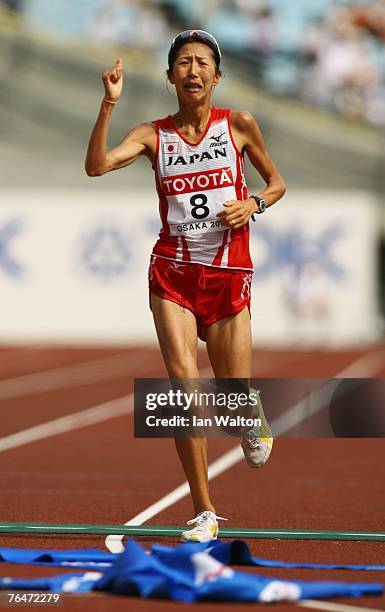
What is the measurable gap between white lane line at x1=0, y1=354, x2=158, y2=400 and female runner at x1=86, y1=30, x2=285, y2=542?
11.6m

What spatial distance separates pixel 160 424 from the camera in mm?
6855

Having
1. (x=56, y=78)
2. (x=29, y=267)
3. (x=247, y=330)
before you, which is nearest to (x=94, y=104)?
(x=56, y=78)

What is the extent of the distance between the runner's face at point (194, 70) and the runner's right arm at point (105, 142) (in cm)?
28

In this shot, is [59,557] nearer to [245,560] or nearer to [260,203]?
[245,560]

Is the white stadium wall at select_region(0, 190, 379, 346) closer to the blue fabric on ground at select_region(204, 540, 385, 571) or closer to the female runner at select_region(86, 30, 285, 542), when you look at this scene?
the female runner at select_region(86, 30, 285, 542)

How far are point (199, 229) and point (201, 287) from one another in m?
0.28

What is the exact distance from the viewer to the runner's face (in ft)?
22.2

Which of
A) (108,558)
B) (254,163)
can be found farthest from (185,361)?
(108,558)

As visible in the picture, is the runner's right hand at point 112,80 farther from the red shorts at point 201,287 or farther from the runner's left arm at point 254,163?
the red shorts at point 201,287

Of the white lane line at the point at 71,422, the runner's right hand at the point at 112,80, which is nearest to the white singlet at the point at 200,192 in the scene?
the runner's right hand at the point at 112,80

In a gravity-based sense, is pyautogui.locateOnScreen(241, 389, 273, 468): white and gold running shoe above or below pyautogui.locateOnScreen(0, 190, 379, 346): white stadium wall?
below

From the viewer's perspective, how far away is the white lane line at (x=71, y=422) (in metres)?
12.7

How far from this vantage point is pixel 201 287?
6809 mm

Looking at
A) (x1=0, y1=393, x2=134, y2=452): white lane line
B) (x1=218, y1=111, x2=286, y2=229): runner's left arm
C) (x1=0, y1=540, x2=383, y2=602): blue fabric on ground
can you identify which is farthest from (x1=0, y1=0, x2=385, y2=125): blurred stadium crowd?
(x1=0, y1=540, x2=383, y2=602): blue fabric on ground
